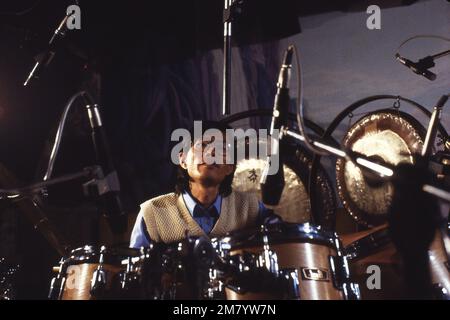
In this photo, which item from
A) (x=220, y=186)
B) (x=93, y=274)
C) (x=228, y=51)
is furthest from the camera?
(x=220, y=186)

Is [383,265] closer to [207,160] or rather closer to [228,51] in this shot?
[207,160]

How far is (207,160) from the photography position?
3.81 m

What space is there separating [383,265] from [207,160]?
1504 mm

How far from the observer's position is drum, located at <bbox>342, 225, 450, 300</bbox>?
2.76 m

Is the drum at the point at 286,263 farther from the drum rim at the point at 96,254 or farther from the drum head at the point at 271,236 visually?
the drum rim at the point at 96,254

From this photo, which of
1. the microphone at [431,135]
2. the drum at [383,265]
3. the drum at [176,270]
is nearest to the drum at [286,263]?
the drum at [176,270]

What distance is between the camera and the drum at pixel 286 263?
97.7 inches

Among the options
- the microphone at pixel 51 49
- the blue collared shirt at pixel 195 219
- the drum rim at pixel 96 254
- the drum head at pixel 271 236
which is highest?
the microphone at pixel 51 49

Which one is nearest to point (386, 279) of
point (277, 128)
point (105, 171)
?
point (277, 128)

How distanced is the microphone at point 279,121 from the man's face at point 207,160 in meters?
1.63

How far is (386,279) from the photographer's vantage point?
3.23 m

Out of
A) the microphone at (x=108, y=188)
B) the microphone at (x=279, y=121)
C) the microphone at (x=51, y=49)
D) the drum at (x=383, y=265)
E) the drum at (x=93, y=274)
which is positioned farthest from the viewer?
the microphone at (x=51, y=49)

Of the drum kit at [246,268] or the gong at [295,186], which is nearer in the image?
the drum kit at [246,268]

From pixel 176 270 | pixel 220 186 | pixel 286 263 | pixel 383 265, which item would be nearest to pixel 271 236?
pixel 286 263
